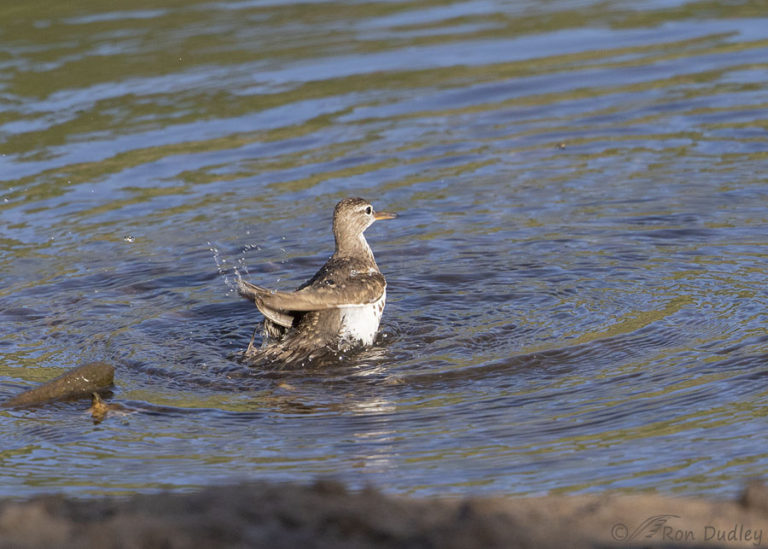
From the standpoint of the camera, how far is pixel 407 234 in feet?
36.5

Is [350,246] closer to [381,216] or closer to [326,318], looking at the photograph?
[381,216]

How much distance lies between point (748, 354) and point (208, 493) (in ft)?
13.6

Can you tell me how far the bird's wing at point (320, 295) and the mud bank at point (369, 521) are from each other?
3061 mm

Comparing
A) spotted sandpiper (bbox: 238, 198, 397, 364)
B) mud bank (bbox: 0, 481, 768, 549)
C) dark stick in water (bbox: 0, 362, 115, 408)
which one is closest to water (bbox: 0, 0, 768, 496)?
dark stick in water (bbox: 0, 362, 115, 408)

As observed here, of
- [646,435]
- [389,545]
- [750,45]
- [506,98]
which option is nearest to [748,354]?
[646,435]

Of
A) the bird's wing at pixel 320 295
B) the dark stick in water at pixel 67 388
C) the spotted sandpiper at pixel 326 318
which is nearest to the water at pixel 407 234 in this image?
the dark stick in water at pixel 67 388

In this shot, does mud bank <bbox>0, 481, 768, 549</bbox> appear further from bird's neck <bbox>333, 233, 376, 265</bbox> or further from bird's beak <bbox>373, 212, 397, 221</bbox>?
bird's beak <bbox>373, 212, 397, 221</bbox>

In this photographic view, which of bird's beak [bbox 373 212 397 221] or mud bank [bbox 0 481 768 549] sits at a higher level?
mud bank [bbox 0 481 768 549]

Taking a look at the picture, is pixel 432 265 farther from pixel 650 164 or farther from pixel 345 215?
pixel 650 164
